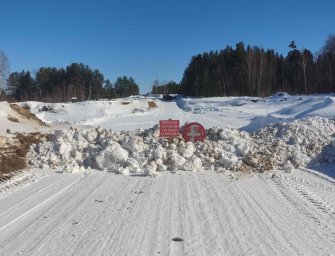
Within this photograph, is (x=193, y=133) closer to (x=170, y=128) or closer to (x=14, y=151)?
(x=170, y=128)

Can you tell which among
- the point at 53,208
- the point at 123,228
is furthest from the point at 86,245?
the point at 53,208

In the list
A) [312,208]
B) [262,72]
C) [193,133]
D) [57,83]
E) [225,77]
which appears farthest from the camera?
[57,83]

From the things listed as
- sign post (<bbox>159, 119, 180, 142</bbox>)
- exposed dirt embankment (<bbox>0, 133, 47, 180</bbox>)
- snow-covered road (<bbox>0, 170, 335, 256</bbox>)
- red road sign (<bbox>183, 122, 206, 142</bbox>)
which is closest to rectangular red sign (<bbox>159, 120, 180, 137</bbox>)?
sign post (<bbox>159, 119, 180, 142</bbox>)

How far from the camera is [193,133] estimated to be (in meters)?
12.7

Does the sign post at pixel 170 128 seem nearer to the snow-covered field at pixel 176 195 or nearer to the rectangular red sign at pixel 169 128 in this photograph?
the rectangular red sign at pixel 169 128

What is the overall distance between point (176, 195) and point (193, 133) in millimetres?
4245

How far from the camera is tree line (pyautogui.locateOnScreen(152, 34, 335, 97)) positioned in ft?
247

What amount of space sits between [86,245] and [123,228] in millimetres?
828

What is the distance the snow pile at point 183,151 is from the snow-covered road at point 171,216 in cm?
101

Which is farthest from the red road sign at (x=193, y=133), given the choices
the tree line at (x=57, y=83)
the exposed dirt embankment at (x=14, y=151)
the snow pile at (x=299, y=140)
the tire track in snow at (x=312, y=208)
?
the tree line at (x=57, y=83)

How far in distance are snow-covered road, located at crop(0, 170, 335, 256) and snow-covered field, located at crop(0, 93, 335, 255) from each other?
0.01 metres

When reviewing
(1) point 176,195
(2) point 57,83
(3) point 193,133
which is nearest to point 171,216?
(1) point 176,195

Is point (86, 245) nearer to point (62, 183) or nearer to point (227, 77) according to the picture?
point (62, 183)

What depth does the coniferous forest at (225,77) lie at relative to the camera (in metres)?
76.5
